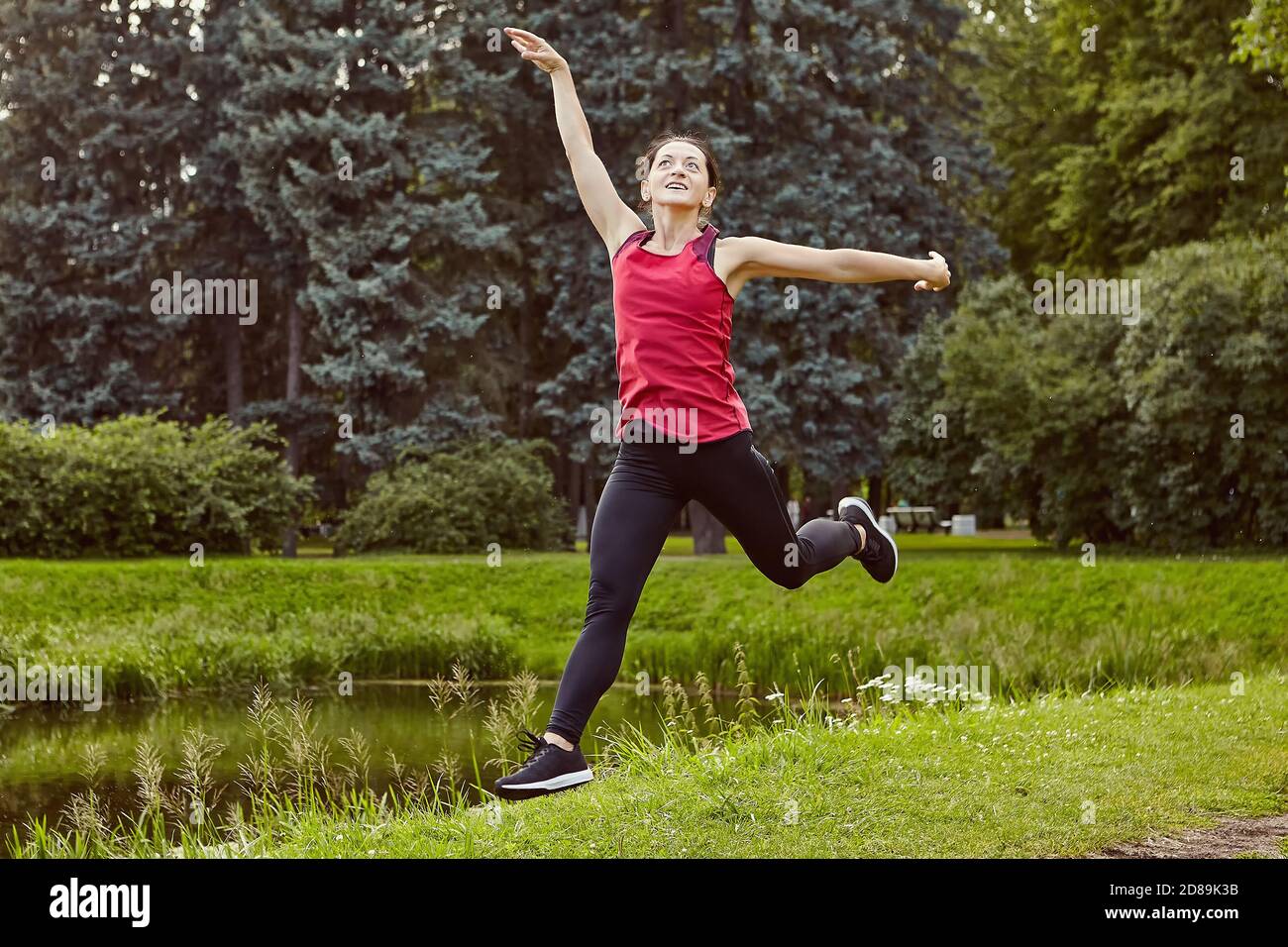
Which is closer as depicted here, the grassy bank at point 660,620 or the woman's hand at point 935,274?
the woman's hand at point 935,274

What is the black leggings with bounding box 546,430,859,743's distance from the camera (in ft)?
16.3

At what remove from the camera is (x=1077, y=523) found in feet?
68.9

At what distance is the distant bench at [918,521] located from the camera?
40344 mm

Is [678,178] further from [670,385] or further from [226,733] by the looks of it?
[226,733]

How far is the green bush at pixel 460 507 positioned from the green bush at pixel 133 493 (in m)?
1.31

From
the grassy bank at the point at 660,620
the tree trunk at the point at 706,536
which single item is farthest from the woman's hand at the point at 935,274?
the tree trunk at the point at 706,536

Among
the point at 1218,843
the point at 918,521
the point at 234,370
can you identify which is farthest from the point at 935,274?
the point at 918,521

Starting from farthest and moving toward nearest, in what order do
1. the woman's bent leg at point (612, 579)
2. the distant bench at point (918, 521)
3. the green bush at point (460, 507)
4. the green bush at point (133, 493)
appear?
the distant bench at point (918, 521), the green bush at point (460, 507), the green bush at point (133, 493), the woman's bent leg at point (612, 579)

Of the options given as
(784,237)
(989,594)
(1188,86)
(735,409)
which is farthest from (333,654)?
(1188,86)

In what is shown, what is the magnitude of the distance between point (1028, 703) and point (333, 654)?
25.3ft

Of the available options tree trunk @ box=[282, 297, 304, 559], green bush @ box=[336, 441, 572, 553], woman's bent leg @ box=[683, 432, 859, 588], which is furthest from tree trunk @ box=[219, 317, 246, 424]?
woman's bent leg @ box=[683, 432, 859, 588]

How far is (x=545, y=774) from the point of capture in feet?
15.6

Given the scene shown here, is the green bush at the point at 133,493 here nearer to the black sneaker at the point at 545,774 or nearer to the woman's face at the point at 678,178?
the woman's face at the point at 678,178
